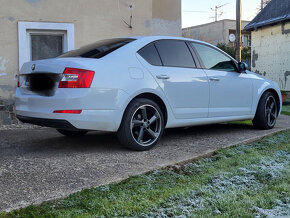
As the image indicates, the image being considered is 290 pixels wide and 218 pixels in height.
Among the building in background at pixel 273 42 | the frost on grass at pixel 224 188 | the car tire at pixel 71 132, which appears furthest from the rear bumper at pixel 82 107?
the building in background at pixel 273 42

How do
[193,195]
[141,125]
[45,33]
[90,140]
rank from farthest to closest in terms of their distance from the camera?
1. [45,33]
2. [90,140]
3. [141,125]
4. [193,195]

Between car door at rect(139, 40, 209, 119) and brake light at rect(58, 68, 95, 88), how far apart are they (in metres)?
0.96

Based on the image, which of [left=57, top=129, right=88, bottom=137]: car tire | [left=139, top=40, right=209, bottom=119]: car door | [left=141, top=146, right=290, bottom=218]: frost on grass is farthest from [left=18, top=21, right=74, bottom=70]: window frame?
[left=141, top=146, right=290, bottom=218]: frost on grass

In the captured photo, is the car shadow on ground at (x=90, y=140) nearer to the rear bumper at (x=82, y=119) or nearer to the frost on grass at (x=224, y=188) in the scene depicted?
the rear bumper at (x=82, y=119)

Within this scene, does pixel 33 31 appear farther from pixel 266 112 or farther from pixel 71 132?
pixel 266 112

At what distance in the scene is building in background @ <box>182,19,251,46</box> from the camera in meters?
39.3

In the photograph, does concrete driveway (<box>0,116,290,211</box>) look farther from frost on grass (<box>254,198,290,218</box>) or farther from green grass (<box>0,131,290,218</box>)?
frost on grass (<box>254,198,290,218</box>)

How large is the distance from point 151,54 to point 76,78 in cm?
128

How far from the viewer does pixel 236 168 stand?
3896 millimetres

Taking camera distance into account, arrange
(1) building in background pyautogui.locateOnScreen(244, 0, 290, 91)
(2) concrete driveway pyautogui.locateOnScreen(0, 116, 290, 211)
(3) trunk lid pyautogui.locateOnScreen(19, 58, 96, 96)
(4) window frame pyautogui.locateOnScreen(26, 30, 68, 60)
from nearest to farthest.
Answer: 1. (2) concrete driveway pyautogui.locateOnScreen(0, 116, 290, 211)
2. (3) trunk lid pyautogui.locateOnScreen(19, 58, 96, 96)
3. (4) window frame pyautogui.locateOnScreen(26, 30, 68, 60)
4. (1) building in background pyautogui.locateOnScreen(244, 0, 290, 91)

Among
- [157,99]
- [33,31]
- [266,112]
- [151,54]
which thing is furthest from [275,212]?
[33,31]

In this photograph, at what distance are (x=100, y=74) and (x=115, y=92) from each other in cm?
28

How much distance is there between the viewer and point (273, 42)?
60.8ft

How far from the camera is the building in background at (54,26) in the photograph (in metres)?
7.72
